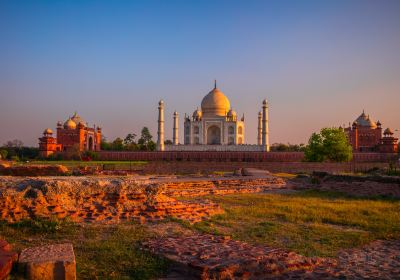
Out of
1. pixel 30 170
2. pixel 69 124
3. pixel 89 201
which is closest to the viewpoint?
pixel 89 201

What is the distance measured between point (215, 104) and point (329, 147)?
19.5m

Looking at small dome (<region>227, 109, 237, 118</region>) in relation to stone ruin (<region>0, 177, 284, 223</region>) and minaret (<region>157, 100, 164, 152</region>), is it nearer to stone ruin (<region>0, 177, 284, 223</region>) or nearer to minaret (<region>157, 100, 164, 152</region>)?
minaret (<region>157, 100, 164, 152</region>)

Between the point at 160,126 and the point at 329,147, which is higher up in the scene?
the point at 160,126

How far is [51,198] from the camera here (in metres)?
5.31

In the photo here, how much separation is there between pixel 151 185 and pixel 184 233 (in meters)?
1.56

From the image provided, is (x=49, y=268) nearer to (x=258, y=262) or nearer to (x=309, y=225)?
(x=258, y=262)

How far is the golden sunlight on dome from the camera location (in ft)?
140

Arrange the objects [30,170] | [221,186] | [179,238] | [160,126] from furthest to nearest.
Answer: [160,126]
[221,186]
[30,170]
[179,238]

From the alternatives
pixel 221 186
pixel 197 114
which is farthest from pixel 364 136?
pixel 221 186

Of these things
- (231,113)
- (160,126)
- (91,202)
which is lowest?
(91,202)

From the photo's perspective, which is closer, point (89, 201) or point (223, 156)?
point (89, 201)

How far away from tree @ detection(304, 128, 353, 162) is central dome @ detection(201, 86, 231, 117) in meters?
17.7

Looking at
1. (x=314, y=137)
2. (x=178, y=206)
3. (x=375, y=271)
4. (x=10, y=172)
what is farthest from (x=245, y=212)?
(x=314, y=137)

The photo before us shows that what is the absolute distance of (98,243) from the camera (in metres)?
4.19
